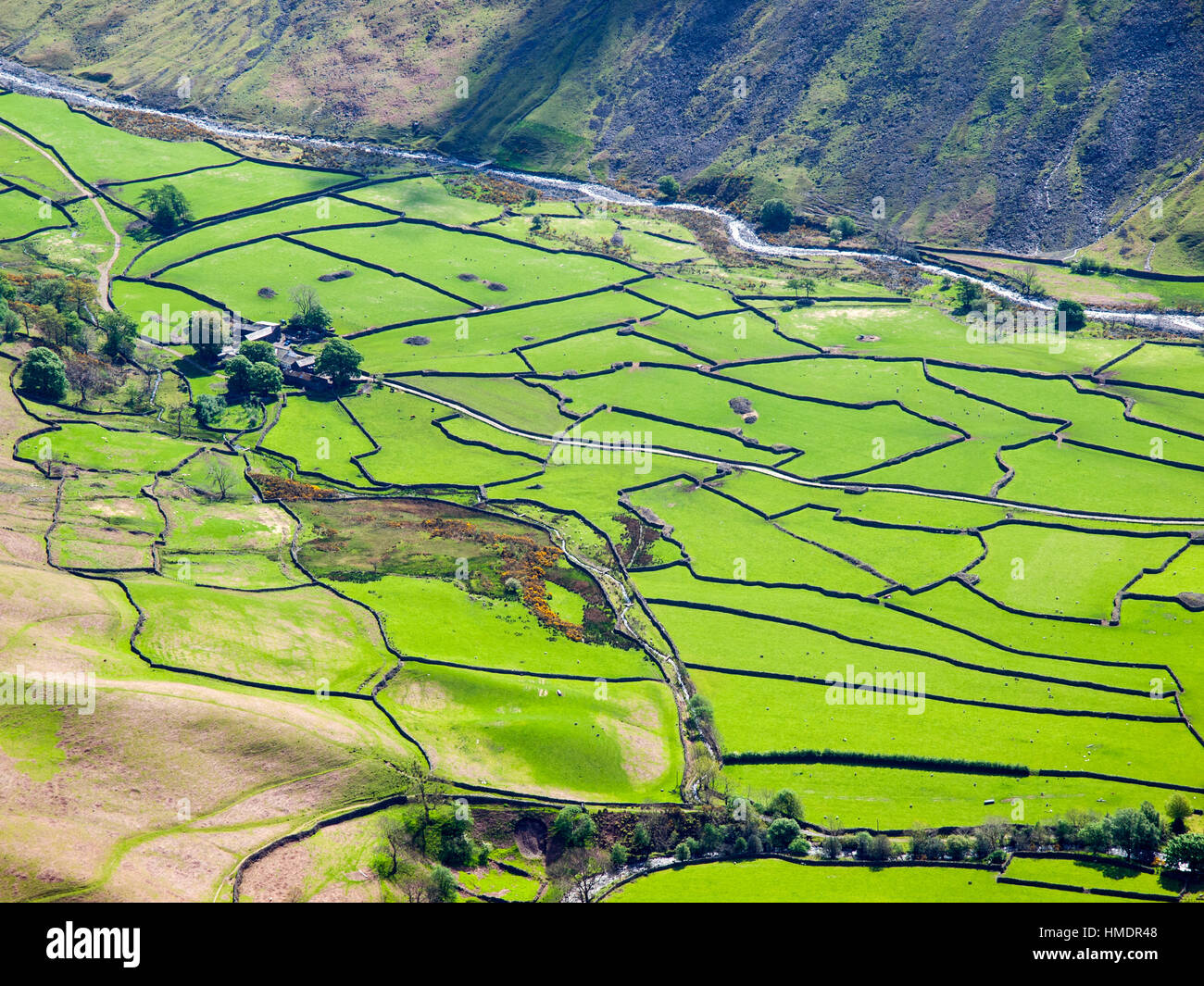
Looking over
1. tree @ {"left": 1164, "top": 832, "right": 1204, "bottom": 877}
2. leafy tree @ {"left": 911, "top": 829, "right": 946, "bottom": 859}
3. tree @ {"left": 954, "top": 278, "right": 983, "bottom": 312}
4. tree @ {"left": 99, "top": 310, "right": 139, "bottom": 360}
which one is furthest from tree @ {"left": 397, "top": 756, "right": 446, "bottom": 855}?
tree @ {"left": 954, "top": 278, "right": 983, "bottom": 312}

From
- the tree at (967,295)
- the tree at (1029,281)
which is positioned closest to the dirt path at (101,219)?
the tree at (967,295)

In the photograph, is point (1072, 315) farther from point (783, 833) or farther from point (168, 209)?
point (168, 209)

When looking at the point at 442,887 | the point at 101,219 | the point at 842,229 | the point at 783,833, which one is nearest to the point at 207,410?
the point at 101,219

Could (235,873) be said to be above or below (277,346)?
below

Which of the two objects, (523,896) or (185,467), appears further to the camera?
(185,467)

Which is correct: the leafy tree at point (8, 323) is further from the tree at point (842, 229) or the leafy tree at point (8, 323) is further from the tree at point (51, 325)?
the tree at point (842, 229)

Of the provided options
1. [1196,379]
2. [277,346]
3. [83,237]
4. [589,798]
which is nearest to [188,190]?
[83,237]

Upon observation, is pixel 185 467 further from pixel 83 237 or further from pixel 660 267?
pixel 660 267
